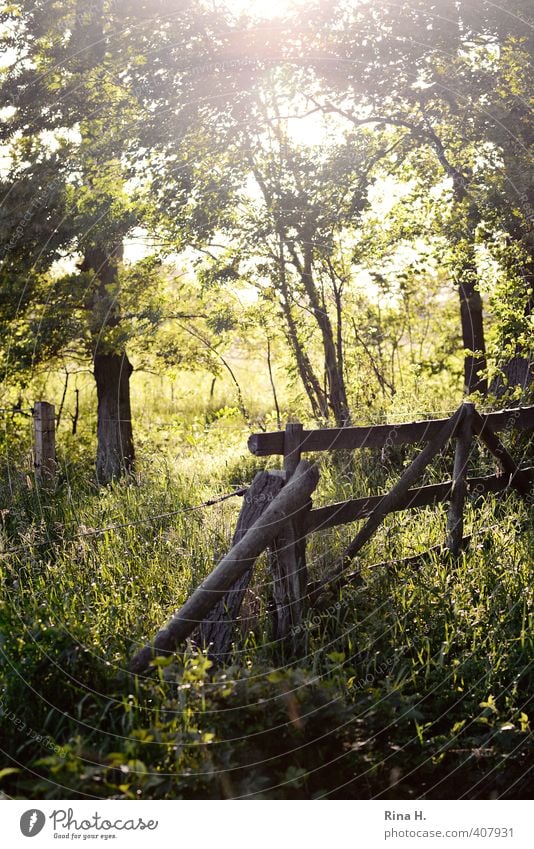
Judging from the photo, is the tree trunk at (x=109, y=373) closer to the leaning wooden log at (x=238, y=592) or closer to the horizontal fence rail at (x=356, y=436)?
the horizontal fence rail at (x=356, y=436)

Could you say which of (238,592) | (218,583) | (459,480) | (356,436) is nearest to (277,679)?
(218,583)

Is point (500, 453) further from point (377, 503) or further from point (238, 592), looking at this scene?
point (238, 592)

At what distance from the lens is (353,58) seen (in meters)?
9.31

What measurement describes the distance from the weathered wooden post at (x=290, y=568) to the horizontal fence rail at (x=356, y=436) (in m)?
0.06

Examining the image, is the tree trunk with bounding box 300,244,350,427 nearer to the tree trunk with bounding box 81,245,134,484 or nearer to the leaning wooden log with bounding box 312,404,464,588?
the tree trunk with bounding box 81,245,134,484

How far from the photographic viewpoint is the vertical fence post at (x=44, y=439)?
897 cm

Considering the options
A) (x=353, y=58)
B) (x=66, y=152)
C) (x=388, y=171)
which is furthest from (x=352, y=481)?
(x=66, y=152)

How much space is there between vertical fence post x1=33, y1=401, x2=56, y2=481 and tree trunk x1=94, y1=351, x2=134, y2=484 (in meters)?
2.70

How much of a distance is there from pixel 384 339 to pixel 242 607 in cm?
832

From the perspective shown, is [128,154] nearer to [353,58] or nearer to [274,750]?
[353,58]

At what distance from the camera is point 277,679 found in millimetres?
3381

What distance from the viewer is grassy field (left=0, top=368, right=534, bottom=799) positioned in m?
3.28

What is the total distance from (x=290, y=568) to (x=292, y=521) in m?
0.34

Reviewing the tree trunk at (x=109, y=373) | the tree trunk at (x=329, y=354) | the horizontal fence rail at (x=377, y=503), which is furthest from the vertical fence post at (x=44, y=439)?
the horizontal fence rail at (x=377, y=503)
